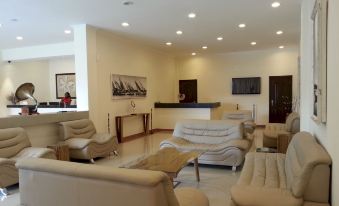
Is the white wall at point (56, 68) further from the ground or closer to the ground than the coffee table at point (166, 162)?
further from the ground

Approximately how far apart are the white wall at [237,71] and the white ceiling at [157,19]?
1.78 m

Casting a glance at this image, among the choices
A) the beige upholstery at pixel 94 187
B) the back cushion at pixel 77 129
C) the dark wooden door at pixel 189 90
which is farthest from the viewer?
the dark wooden door at pixel 189 90

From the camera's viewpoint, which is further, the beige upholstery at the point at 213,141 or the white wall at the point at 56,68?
the white wall at the point at 56,68

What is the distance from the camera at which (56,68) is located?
1079 cm

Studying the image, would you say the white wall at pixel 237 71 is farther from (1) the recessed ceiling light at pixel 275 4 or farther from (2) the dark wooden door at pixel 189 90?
(1) the recessed ceiling light at pixel 275 4

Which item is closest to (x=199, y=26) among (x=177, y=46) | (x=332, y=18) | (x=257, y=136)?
(x=177, y=46)

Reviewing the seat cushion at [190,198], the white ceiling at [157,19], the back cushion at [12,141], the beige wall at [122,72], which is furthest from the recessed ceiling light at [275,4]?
the back cushion at [12,141]

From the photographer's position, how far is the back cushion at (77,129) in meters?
5.61

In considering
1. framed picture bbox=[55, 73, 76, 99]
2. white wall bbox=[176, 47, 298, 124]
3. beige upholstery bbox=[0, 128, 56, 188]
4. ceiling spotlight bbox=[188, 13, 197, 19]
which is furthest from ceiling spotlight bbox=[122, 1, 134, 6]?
white wall bbox=[176, 47, 298, 124]

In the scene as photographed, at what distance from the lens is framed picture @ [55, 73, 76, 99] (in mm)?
10397

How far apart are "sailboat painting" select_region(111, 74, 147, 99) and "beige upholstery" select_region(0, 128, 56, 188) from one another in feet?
10.6

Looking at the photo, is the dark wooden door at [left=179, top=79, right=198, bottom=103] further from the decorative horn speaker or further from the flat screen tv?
the decorative horn speaker

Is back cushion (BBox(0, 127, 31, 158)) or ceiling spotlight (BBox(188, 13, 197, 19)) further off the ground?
ceiling spotlight (BBox(188, 13, 197, 19))

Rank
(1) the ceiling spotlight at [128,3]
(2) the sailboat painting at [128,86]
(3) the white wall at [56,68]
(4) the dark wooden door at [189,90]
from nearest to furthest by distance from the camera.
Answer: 1. (1) the ceiling spotlight at [128,3]
2. (2) the sailboat painting at [128,86]
3. (3) the white wall at [56,68]
4. (4) the dark wooden door at [189,90]
